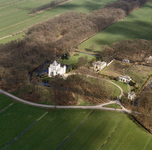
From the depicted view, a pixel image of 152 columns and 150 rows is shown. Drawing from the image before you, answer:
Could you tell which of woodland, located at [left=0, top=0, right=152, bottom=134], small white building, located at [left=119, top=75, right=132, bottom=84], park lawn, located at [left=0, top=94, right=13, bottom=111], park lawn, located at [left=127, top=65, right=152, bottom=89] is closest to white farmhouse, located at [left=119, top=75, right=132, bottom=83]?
small white building, located at [left=119, top=75, right=132, bottom=84]

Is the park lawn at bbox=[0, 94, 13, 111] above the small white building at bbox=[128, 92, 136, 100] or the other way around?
the other way around

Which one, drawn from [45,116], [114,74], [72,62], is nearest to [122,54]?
[114,74]

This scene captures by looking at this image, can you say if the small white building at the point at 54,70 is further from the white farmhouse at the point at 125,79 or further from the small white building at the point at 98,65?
the white farmhouse at the point at 125,79

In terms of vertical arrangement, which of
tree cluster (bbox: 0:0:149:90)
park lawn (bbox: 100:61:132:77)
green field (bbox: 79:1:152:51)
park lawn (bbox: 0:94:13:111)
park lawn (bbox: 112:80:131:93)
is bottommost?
park lawn (bbox: 100:61:132:77)

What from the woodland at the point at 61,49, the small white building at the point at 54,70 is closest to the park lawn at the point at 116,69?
the woodland at the point at 61,49

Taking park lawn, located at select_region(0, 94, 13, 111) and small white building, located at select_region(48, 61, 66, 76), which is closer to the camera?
park lawn, located at select_region(0, 94, 13, 111)

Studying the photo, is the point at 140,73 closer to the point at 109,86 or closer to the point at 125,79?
the point at 125,79

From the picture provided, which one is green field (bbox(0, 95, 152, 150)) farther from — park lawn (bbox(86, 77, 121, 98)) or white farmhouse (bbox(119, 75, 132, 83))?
white farmhouse (bbox(119, 75, 132, 83))
